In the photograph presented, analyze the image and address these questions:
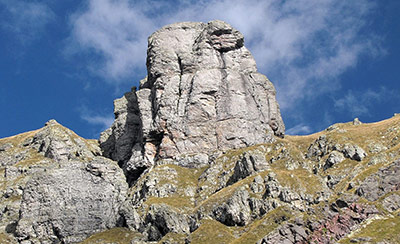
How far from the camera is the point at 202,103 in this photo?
591ft

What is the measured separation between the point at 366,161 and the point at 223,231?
52544 millimetres

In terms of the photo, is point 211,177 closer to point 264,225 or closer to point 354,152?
point 264,225

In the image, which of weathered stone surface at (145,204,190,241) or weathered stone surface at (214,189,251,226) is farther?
weathered stone surface at (145,204,190,241)

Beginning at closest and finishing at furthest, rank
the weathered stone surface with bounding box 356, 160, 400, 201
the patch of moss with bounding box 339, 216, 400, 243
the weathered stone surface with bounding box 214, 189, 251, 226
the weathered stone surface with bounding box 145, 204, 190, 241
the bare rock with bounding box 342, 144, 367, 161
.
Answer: the patch of moss with bounding box 339, 216, 400, 243, the weathered stone surface with bounding box 356, 160, 400, 201, the weathered stone surface with bounding box 214, 189, 251, 226, the weathered stone surface with bounding box 145, 204, 190, 241, the bare rock with bounding box 342, 144, 367, 161

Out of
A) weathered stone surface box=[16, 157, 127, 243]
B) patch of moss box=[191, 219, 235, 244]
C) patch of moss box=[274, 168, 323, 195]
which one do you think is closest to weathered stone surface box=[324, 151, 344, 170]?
patch of moss box=[274, 168, 323, 195]

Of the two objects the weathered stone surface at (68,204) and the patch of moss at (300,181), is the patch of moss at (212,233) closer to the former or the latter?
the patch of moss at (300,181)

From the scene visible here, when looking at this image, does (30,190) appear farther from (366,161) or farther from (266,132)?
(366,161)

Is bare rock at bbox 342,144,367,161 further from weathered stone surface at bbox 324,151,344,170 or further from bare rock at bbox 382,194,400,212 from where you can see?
bare rock at bbox 382,194,400,212

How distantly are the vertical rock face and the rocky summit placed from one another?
42 centimetres

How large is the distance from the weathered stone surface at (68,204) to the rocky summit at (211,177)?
12.0 inches

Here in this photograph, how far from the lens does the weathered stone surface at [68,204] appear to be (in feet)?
451

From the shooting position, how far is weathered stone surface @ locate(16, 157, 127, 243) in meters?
137

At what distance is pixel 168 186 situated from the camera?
152750 mm

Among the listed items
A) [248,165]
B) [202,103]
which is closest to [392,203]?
[248,165]
